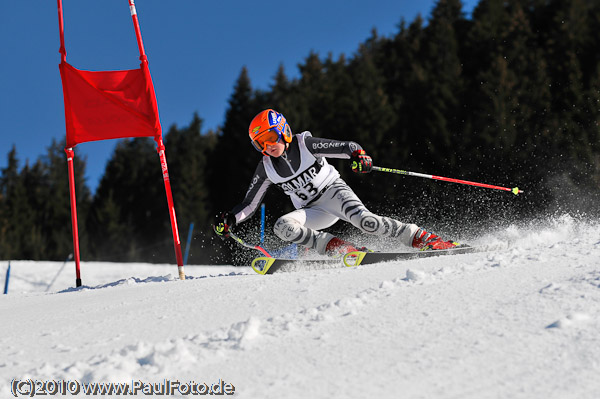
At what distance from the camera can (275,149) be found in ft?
17.2

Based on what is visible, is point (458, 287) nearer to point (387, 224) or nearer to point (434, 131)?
point (387, 224)

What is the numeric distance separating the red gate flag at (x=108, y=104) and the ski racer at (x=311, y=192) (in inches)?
62.4

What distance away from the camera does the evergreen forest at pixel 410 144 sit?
1886 cm

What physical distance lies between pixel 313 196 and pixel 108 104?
2823 millimetres

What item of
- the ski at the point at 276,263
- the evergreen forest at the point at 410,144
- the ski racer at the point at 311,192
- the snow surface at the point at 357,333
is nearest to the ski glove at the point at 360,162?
the ski racer at the point at 311,192

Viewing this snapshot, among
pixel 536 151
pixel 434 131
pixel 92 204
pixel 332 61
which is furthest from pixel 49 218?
pixel 536 151

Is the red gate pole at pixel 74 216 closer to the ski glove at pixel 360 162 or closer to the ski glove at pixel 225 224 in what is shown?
the ski glove at pixel 225 224

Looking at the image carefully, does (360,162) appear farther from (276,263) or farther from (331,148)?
(276,263)

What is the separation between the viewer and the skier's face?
17.1 feet

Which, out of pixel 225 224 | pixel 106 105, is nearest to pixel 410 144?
pixel 106 105

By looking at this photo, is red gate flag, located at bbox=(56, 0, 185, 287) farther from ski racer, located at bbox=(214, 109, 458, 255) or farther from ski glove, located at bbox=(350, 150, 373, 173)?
ski glove, located at bbox=(350, 150, 373, 173)

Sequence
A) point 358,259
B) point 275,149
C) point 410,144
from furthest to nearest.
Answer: point 410,144 < point 275,149 < point 358,259

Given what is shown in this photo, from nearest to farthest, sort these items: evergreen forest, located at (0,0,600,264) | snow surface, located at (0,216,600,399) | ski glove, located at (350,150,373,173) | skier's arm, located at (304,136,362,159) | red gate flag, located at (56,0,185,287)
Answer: snow surface, located at (0,216,600,399) → ski glove, located at (350,150,373,173) → skier's arm, located at (304,136,362,159) → red gate flag, located at (56,0,185,287) → evergreen forest, located at (0,0,600,264)

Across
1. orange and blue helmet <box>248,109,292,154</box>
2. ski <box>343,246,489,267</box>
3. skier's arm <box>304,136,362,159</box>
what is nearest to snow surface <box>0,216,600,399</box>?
ski <box>343,246,489,267</box>
